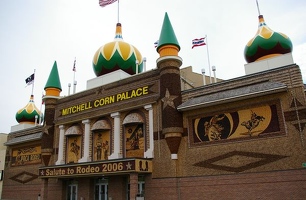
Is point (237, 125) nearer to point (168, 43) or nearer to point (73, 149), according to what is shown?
point (168, 43)

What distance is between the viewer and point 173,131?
2048 cm

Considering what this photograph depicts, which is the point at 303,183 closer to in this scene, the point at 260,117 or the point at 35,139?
the point at 260,117

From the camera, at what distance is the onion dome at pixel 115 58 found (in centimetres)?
2746

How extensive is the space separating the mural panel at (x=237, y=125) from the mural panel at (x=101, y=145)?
791 centimetres

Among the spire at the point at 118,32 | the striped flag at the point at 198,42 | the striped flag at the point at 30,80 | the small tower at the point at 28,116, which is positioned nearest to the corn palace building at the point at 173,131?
the spire at the point at 118,32

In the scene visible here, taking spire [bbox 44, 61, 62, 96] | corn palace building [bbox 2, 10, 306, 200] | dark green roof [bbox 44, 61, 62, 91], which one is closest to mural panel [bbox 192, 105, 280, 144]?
corn palace building [bbox 2, 10, 306, 200]

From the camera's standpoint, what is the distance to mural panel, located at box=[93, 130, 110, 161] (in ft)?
80.9

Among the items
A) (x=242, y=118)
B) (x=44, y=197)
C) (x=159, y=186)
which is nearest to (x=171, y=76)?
(x=242, y=118)

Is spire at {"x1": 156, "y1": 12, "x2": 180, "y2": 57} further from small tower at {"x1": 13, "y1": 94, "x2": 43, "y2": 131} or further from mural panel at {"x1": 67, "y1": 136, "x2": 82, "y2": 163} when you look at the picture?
small tower at {"x1": 13, "y1": 94, "x2": 43, "y2": 131}

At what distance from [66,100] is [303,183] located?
21.4 meters

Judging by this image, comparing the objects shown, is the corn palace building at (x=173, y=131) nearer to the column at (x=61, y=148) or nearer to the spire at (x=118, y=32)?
the column at (x=61, y=148)

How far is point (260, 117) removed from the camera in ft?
59.4

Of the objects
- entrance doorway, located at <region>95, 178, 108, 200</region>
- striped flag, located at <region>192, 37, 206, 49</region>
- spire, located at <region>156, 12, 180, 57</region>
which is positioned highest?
striped flag, located at <region>192, 37, 206, 49</region>

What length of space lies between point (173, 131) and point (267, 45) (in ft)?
32.4
